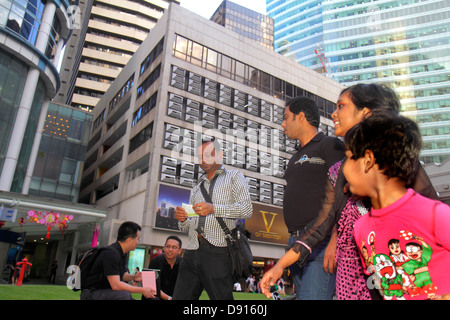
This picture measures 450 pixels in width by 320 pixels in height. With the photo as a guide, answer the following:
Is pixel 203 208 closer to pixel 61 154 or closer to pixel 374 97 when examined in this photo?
pixel 374 97

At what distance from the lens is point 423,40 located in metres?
75.6

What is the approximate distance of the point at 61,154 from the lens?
35625mm

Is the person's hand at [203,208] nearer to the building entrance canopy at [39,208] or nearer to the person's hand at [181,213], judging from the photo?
the person's hand at [181,213]

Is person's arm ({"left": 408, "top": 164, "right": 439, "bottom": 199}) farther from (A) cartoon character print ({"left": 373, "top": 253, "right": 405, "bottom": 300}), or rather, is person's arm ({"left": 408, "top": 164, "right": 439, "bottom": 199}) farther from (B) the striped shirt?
(B) the striped shirt

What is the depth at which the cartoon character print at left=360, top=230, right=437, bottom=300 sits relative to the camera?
1449 millimetres

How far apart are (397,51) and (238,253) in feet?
294

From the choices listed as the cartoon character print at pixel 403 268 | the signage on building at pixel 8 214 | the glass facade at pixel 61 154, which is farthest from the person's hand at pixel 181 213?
the glass facade at pixel 61 154

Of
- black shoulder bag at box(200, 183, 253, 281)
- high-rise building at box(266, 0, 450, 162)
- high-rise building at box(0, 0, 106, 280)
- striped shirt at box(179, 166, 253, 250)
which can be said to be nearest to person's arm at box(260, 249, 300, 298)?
black shoulder bag at box(200, 183, 253, 281)

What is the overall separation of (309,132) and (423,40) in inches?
3497

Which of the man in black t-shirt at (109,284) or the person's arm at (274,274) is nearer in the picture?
the person's arm at (274,274)

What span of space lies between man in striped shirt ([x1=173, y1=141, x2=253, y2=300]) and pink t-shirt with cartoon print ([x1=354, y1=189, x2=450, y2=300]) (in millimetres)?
1898

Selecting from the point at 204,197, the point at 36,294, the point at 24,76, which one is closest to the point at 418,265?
the point at 204,197

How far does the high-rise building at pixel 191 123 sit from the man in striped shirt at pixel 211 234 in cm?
2197

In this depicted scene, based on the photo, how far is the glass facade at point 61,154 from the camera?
33875 millimetres
